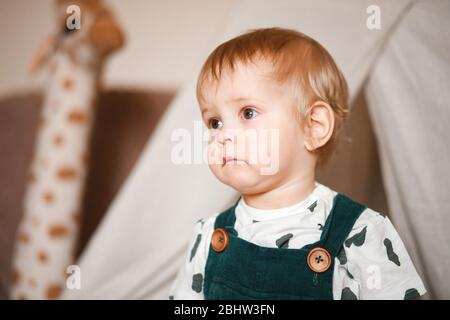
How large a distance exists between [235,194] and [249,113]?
255 millimetres

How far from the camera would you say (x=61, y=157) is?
44.1 inches

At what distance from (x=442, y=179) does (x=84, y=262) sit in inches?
28.2

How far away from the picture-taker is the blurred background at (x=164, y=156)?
2.56 feet

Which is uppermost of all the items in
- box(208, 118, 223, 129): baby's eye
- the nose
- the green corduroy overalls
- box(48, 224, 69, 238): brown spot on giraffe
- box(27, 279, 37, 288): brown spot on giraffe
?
box(208, 118, 223, 129): baby's eye

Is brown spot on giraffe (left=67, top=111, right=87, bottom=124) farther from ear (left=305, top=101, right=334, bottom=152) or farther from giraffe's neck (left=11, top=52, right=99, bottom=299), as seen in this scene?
ear (left=305, top=101, right=334, bottom=152)

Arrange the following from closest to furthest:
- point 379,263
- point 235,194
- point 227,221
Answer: point 379,263
point 227,221
point 235,194

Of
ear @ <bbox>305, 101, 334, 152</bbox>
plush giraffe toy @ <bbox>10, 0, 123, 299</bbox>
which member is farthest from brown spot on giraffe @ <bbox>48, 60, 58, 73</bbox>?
ear @ <bbox>305, 101, 334, 152</bbox>

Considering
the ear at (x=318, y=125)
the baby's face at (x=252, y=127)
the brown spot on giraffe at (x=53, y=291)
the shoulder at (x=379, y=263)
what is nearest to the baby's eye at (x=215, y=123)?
the baby's face at (x=252, y=127)

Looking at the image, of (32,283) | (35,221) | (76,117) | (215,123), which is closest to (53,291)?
(32,283)

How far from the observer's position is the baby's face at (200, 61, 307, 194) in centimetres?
63

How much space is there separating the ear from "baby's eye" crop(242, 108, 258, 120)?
0.08 m

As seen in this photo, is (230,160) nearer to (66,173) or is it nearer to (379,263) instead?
(379,263)
